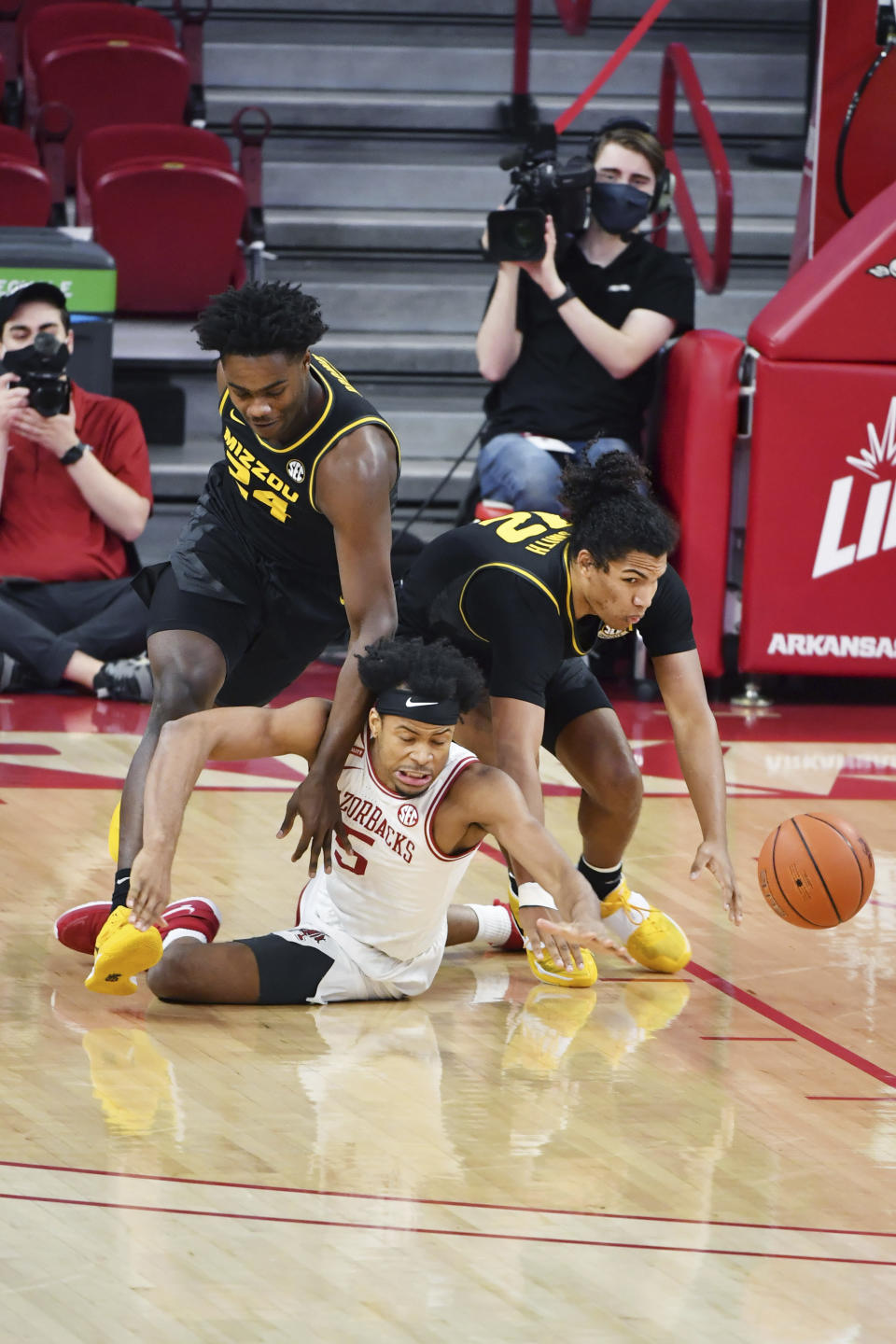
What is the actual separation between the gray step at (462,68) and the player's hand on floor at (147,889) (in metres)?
6.72

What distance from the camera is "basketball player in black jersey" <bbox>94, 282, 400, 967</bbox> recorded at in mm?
3811

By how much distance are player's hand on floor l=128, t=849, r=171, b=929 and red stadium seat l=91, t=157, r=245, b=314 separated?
16.0 ft

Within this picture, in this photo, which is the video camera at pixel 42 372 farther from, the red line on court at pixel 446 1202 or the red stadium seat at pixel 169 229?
the red line on court at pixel 446 1202

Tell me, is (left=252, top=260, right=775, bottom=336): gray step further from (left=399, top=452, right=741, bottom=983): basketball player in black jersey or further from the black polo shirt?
(left=399, top=452, right=741, bottom=983): basketball player in black jersey

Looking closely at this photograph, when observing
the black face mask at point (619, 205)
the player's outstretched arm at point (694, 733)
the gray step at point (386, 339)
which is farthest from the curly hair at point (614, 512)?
the gray step at point (386, 339)

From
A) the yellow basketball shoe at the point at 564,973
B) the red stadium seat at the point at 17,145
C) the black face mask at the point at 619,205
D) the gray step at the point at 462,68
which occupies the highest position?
the gray step at the point at 462,68

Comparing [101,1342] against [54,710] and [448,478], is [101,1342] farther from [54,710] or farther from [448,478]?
[448,478]

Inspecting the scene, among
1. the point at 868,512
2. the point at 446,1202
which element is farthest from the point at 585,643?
the point at 868,512

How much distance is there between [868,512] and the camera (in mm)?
6980

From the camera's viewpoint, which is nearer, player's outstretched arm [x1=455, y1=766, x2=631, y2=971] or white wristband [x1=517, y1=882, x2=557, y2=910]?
player's outstretched arm [x1=455, y1=766, x2=631, y2=971]

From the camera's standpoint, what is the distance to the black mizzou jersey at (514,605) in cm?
394

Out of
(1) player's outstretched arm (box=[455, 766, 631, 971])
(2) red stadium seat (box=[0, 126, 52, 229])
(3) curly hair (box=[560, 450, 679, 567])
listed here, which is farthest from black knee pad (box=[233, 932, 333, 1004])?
(2) red stadium seat (box=[0, 126, 52, 229])

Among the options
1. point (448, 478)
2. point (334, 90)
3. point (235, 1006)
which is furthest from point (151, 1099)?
point (334, 90)

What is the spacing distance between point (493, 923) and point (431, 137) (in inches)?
239
